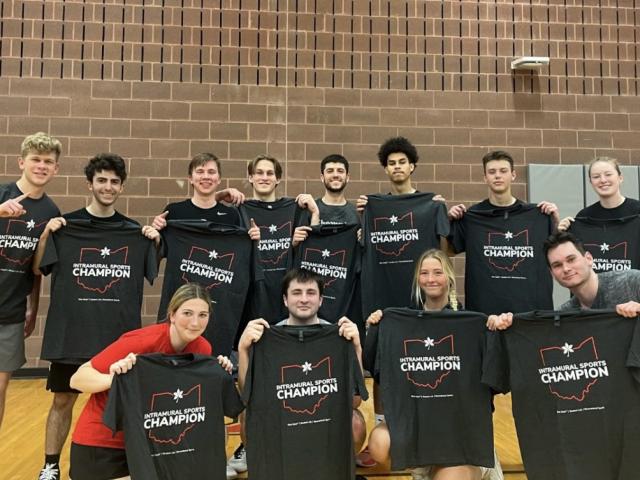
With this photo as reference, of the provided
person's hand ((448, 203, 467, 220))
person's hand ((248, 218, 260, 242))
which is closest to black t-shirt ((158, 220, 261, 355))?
person's hand ((248, 218, 260, 242))

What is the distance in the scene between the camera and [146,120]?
6734 mm

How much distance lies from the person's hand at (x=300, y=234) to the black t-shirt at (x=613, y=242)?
73.6 inches

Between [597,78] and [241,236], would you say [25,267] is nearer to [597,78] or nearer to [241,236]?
[241,236]

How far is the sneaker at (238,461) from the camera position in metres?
3.39

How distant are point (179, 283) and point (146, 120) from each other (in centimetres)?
395

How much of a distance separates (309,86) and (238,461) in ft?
15.9

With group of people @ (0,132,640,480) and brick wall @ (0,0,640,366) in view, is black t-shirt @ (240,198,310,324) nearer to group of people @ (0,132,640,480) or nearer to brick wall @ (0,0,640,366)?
group of people @ (0,132,640,480)

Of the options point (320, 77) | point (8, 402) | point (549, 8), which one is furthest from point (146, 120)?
point (549, 8)

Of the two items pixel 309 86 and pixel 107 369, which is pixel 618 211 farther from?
pixel 309 86

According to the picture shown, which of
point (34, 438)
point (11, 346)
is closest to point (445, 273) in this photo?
point (11, 346)

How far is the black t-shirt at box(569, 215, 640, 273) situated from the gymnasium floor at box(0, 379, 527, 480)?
1450 millimetres

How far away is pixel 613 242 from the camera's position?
3.60m

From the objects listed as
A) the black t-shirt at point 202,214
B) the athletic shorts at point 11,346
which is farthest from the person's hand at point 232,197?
the athletic shorts at point 11,346

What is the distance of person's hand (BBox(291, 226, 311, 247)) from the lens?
364 centimetres
